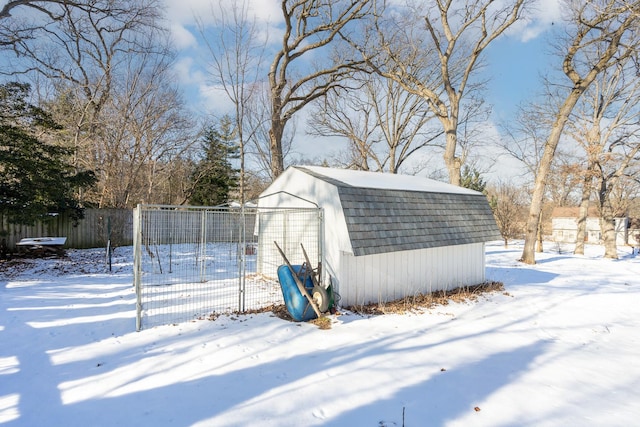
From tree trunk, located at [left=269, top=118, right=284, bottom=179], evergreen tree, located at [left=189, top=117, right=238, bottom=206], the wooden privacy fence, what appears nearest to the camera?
tree trunk, located at [left=269, top=118, right=284, bottom=179]

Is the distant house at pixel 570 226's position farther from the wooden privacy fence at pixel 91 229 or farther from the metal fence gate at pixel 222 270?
the wooden privacy fence at pixel 91 229

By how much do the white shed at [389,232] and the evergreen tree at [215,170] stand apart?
14.7 metres

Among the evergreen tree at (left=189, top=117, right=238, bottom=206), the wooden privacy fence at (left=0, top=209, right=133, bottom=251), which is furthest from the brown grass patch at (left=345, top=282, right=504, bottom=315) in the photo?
the evergreen tree at (left=189, top=117, right=238, bottom=206)

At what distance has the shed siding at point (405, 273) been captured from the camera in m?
5.59

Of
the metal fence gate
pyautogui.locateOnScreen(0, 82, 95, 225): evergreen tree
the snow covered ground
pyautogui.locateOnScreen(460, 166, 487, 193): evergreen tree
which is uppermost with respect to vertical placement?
pyautogui.locateOnScreen(460, 166, 487, 193): evergreen tree

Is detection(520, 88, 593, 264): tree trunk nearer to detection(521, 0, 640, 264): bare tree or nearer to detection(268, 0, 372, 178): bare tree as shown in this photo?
detection(521, 0, 640, 264): bare tree

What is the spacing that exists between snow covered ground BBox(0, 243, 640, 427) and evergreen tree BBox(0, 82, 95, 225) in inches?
177

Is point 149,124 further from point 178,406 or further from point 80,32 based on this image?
point 178,406

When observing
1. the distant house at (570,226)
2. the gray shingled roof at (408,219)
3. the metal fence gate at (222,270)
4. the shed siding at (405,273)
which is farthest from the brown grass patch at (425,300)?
the distant house at (570,226)

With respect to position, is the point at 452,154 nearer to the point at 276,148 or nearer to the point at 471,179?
the point at 276,148

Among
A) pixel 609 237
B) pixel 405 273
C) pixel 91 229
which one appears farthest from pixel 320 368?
pixel 609 237

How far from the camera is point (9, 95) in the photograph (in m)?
9.13

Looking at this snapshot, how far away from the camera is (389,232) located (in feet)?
18.5

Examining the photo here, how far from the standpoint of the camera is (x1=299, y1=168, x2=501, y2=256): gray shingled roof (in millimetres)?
5320
